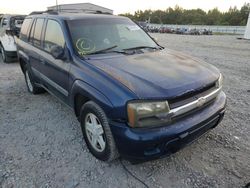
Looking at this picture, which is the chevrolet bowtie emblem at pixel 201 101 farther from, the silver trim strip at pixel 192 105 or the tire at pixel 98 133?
the tire at pixel 98 133

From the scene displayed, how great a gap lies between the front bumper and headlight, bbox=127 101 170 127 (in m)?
0.07

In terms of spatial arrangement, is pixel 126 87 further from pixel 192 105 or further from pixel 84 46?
pixel 84 46

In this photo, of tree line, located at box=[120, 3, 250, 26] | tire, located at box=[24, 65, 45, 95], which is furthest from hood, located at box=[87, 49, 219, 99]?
tree line, located at box=[120, 3, 250, 26]

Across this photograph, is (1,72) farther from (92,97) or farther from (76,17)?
(92,97)

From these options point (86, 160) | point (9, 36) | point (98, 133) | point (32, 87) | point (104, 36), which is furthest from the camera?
point (9, 36)

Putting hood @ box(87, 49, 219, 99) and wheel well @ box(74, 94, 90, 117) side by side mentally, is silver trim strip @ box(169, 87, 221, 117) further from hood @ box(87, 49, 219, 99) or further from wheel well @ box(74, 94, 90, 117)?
wheel well @ box(74, 94, 90, 117)

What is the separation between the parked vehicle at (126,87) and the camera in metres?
2.16

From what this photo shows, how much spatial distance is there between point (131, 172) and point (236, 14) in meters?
91.2

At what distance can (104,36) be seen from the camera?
3344 millimetres

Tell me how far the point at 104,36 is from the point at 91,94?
1239mm

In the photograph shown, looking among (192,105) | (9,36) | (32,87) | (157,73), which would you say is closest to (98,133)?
(157,73)

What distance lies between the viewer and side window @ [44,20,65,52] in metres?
3.27

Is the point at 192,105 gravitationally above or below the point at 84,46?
below

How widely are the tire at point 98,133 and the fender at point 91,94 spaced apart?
Answer: 9cm
